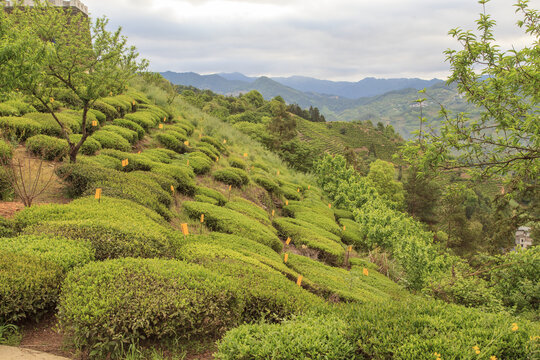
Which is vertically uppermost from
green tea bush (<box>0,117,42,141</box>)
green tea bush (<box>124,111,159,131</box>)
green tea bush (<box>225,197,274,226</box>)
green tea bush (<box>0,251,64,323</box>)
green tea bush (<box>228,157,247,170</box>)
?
green tea bush (<box>124,111,159,131</box>)

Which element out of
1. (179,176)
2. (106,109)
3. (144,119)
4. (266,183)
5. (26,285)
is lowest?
(266,183)

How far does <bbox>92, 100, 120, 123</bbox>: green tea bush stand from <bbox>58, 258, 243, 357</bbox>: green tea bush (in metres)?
10.6

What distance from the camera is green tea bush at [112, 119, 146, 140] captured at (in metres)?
13.1

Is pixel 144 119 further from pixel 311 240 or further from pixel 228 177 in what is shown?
pixel 311 240

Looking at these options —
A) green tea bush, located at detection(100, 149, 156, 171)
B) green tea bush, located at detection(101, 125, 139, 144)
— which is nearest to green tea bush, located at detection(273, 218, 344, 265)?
green tea bush, located at detection(100, 149, 156, 171)

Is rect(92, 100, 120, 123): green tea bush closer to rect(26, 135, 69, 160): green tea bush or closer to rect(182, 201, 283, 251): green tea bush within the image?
rect(26, 135, 69, 160): green tea bush

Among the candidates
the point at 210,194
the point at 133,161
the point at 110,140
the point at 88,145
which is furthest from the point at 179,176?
the point at 110,140

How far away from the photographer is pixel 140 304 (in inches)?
149

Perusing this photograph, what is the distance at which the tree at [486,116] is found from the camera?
578 cm

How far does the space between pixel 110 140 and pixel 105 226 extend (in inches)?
252

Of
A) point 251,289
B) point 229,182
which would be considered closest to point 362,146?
point 229,182

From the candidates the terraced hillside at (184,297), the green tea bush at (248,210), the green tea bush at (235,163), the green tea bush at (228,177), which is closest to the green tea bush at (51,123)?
the terraced hillside at (184,297)

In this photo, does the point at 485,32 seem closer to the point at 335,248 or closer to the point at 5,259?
the point at 335,248

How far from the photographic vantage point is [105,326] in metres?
3.53
